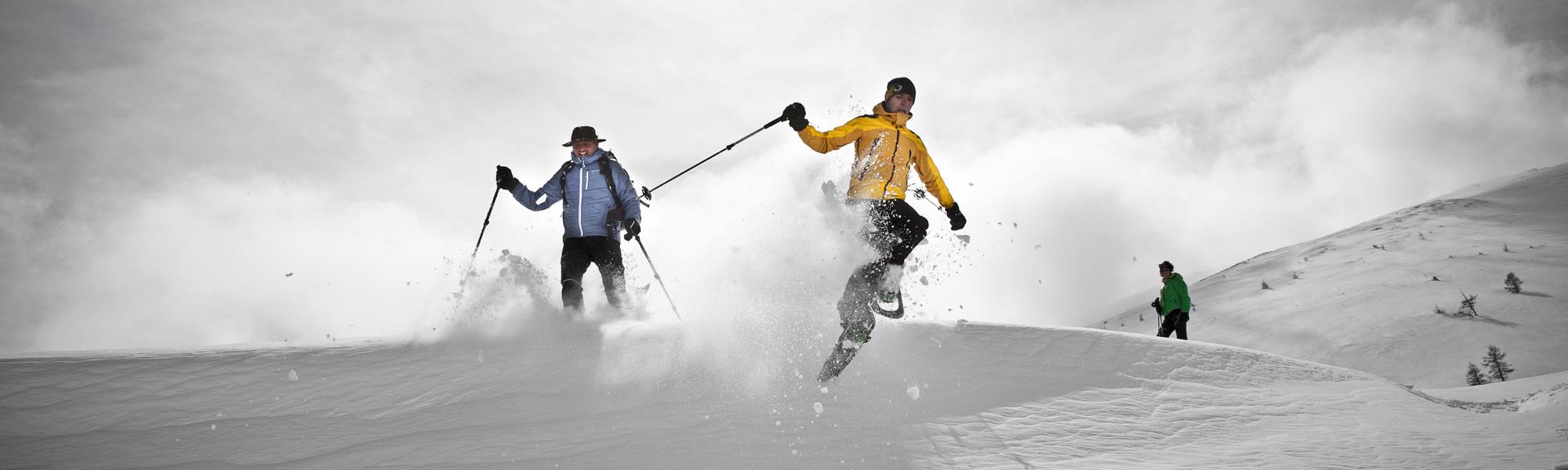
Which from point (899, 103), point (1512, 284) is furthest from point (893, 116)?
point (1512, 284)

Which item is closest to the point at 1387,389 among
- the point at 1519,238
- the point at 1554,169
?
the point at 1519,238

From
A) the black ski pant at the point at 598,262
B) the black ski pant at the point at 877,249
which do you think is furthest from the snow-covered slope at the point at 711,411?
the black ski pant at the point at 598,262

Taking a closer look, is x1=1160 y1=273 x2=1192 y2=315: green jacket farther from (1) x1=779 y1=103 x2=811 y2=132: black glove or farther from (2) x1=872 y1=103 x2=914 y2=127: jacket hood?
(1) x1=779 y1=103 x2=811 y2=132: black glove

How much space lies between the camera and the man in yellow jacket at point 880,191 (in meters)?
5.18

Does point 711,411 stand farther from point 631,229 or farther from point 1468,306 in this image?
point 1468,306

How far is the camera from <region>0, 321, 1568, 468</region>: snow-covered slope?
3867 mm

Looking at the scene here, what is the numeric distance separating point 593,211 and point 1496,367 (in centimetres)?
1363

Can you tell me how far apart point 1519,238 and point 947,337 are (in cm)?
3304

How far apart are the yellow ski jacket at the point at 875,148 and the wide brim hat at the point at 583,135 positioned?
269 cm

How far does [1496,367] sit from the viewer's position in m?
11.5

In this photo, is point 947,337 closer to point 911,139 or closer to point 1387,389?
point 911,139

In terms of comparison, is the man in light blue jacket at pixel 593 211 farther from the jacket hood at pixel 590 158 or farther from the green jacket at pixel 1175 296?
the green jacket at pixel 1175 296

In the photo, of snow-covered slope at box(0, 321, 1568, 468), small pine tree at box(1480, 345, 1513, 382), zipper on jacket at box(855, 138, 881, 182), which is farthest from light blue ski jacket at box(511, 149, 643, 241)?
small pine tree at box(1480, 345, 1513, 382)

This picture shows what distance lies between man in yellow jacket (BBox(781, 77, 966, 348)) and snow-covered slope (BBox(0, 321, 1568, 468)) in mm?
503
